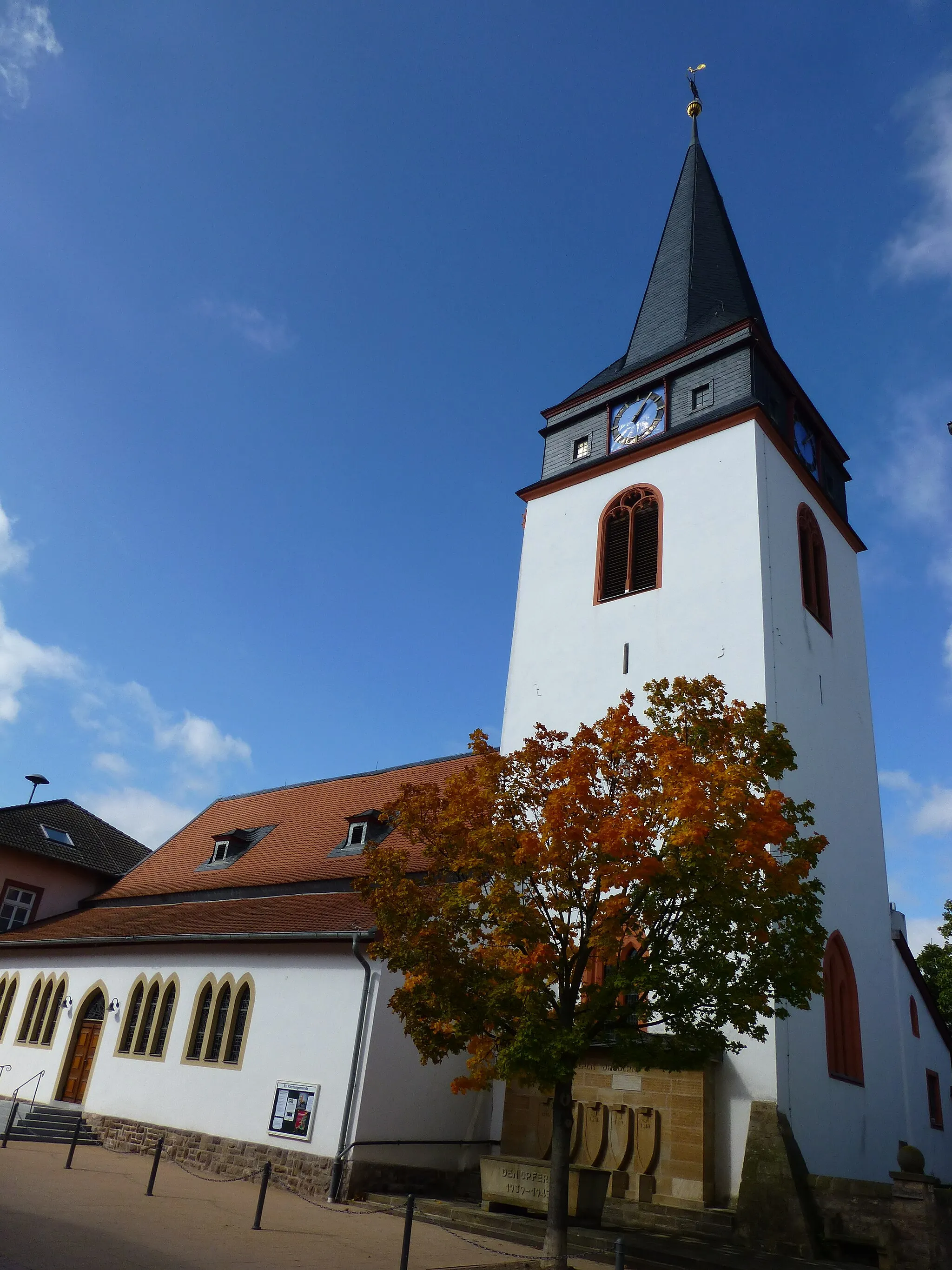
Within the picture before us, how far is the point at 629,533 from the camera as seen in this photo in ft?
71.8

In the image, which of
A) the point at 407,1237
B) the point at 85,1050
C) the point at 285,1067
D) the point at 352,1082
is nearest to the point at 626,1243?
the point at 407,1237

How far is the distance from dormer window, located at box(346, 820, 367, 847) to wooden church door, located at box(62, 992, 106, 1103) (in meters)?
6.43

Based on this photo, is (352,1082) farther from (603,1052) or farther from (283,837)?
(283,837)

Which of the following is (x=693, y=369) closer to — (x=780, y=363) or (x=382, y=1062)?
(x=780, y=363)

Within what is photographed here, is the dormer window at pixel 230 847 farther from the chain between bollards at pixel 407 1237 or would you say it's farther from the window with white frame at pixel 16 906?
the chain between bollards at pixel 407 1237

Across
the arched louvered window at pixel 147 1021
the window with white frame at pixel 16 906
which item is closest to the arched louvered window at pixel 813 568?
the arched louvered window at pixel 147 1021

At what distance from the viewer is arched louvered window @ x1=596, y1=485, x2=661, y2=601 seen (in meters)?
21.1

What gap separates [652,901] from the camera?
11.3 m

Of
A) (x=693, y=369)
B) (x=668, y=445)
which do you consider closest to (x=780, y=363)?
(x=693, y=369)

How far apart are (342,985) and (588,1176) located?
552 centimetres

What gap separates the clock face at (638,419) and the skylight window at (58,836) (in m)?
21.3

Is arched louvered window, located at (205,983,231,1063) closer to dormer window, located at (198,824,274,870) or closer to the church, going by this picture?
the church

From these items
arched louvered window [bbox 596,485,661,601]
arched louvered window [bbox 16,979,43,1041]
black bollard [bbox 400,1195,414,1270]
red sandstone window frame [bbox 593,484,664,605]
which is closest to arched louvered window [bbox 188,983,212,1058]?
arched louvered window [bbox 16,979,43,1041]

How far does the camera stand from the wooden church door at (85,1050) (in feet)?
69.6
